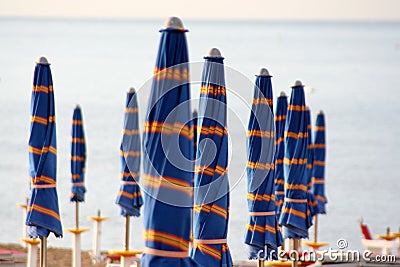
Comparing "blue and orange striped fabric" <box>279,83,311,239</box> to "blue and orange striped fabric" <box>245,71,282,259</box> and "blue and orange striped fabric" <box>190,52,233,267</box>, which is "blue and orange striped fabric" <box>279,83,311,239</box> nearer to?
"blue and orange striped fabric" <box>245,71,282,259</box>

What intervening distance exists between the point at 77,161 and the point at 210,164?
6.39 m

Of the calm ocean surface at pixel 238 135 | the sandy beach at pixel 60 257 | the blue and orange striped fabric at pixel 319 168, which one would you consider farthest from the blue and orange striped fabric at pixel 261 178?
the sandy beach at pixel 60 257

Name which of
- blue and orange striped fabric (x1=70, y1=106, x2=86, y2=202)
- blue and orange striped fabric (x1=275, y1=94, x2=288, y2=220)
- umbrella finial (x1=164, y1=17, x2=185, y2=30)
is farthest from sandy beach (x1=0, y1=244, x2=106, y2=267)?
umbrella finial (x1=164, y1=17, x2=185, y2=30)

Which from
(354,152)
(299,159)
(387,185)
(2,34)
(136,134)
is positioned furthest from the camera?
(2,34)

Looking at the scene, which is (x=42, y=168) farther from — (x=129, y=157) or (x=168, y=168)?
(x=168, y=168)

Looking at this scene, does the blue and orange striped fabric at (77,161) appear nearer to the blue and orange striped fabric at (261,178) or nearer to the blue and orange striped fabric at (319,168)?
the blue and orange striped fabric at (319,168)

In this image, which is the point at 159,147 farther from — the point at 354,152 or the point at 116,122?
the point at 116,122

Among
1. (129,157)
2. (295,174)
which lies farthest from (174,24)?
(129,157)

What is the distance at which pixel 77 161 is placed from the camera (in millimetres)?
14656

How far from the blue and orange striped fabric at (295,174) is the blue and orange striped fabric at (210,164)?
264 centimetres

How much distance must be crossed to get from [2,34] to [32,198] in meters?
147

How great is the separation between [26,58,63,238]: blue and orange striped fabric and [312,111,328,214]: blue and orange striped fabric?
5.22 m

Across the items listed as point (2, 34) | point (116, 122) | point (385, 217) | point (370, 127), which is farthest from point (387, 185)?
point (2, 34)

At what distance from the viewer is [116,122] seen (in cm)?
4488
